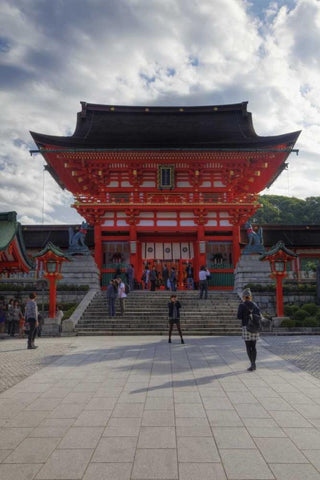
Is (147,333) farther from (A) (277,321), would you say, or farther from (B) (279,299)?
(B) (279,299)

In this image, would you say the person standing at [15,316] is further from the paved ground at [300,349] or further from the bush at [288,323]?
the bush at [288,323]

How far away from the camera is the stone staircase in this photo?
16469 mm

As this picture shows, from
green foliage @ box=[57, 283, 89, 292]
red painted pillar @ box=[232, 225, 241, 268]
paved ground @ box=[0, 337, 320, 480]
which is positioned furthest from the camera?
red painted pillar @ box=[232, 225, 241, 268]

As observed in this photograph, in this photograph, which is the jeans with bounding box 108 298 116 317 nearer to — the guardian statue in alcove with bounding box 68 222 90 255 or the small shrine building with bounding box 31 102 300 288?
the guardian statue in alcove with bounding box 68 222 90 255

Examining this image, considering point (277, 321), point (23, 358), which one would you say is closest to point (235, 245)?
point (277, 321)

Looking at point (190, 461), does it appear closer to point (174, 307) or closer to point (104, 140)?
point (174, 307)

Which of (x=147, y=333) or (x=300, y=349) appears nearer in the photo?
(x=300, y=349)

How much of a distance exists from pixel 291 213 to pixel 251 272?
38.5m

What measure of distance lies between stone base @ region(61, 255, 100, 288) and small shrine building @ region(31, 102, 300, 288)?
2.36 m

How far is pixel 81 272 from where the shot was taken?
22.0 m

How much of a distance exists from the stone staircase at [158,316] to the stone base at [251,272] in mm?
949

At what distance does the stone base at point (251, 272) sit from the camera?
2147cm

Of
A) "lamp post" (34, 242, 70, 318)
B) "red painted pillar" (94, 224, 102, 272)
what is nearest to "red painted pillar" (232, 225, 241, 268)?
"red painted pillar" (94, 224, 102, 272)

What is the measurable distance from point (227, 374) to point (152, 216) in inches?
722
